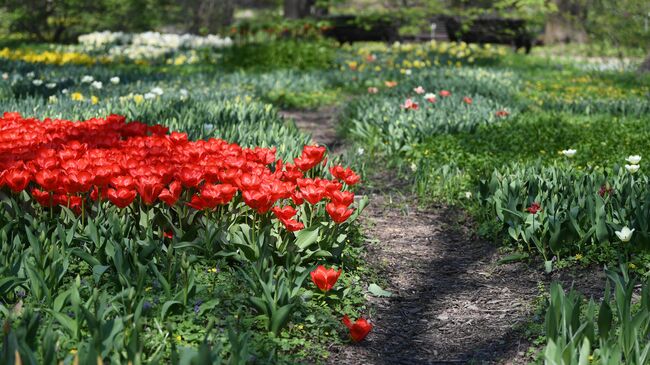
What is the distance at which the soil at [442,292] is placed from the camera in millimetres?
3250

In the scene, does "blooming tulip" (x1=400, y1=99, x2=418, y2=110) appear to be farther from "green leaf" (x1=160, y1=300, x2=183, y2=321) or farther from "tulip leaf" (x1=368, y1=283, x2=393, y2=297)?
"green leaf" (x1=160, y1=300, x2=183, y2=321)

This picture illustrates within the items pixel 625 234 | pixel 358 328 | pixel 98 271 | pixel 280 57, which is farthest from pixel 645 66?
pixel 98 271

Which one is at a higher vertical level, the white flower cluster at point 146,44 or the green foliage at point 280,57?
the green foliage at point 280,57

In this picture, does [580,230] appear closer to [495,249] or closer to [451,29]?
[495,249]

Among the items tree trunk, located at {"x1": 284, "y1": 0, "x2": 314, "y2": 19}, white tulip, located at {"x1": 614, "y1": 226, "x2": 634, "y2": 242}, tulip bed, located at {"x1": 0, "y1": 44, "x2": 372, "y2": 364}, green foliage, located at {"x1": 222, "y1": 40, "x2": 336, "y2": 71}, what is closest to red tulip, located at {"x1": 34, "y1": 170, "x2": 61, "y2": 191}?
tulip bed, located at {"x1": 0, "y1": 44, "x2": 372, "y2": 364}

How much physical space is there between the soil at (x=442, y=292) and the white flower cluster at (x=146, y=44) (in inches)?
391

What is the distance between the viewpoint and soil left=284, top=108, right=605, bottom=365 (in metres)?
3.25

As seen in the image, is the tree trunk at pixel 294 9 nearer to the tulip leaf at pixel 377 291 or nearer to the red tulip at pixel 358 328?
the tulip leaf at pixel 377 291

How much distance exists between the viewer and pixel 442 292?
13.2ft

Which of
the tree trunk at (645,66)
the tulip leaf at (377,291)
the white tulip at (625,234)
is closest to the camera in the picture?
the white tulip at (625,234)

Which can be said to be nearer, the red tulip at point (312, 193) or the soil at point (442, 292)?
the soil at point (442, 292)

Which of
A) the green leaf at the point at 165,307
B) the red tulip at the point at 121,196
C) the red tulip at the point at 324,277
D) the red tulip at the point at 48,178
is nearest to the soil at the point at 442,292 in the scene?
the red tulip at the point at 324,277

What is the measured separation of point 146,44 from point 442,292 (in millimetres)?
12810

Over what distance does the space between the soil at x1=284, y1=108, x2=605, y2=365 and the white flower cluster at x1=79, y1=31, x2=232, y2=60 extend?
9.93 m
